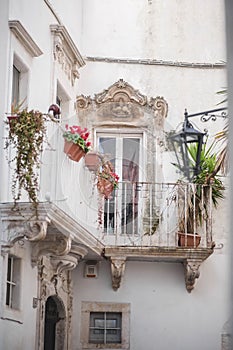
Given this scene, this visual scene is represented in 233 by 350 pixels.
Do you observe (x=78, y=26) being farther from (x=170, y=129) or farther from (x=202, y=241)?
(x=202, y=241)

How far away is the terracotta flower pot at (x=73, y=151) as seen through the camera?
11.6 m

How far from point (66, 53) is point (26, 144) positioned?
3572 millimetres

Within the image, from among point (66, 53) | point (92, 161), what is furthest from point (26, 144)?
point (66, 53)

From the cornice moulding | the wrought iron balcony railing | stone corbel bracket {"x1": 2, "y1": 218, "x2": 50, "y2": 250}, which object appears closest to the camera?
stone corbel bracket {"x1": 2, "y1": 218, "x2": 50, "y2": 250}

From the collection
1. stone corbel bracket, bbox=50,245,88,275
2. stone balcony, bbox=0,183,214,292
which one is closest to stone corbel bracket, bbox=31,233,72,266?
stone balcony, bbox=0,183,214,292

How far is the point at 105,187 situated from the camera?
13031 mm

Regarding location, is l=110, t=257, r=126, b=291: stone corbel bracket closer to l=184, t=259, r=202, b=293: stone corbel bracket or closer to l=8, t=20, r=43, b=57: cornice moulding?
l=184, t=259, r=202, b=293: stone corbel bracket

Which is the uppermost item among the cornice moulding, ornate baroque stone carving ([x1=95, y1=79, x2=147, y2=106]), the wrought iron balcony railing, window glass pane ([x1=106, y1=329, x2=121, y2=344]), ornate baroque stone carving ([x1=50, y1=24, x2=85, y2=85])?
ornate baroque stone carving ([x1=50, y1=24, x2=85, y2=85])

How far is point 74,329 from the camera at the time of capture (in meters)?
13.3

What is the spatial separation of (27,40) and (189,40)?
4.34m

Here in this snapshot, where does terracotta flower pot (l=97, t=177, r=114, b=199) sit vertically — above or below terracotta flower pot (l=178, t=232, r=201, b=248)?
above

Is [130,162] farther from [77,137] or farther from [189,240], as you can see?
[77,137]

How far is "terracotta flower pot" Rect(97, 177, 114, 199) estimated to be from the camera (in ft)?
42.3

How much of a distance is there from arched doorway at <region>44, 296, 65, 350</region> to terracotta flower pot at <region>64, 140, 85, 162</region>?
2345mm
